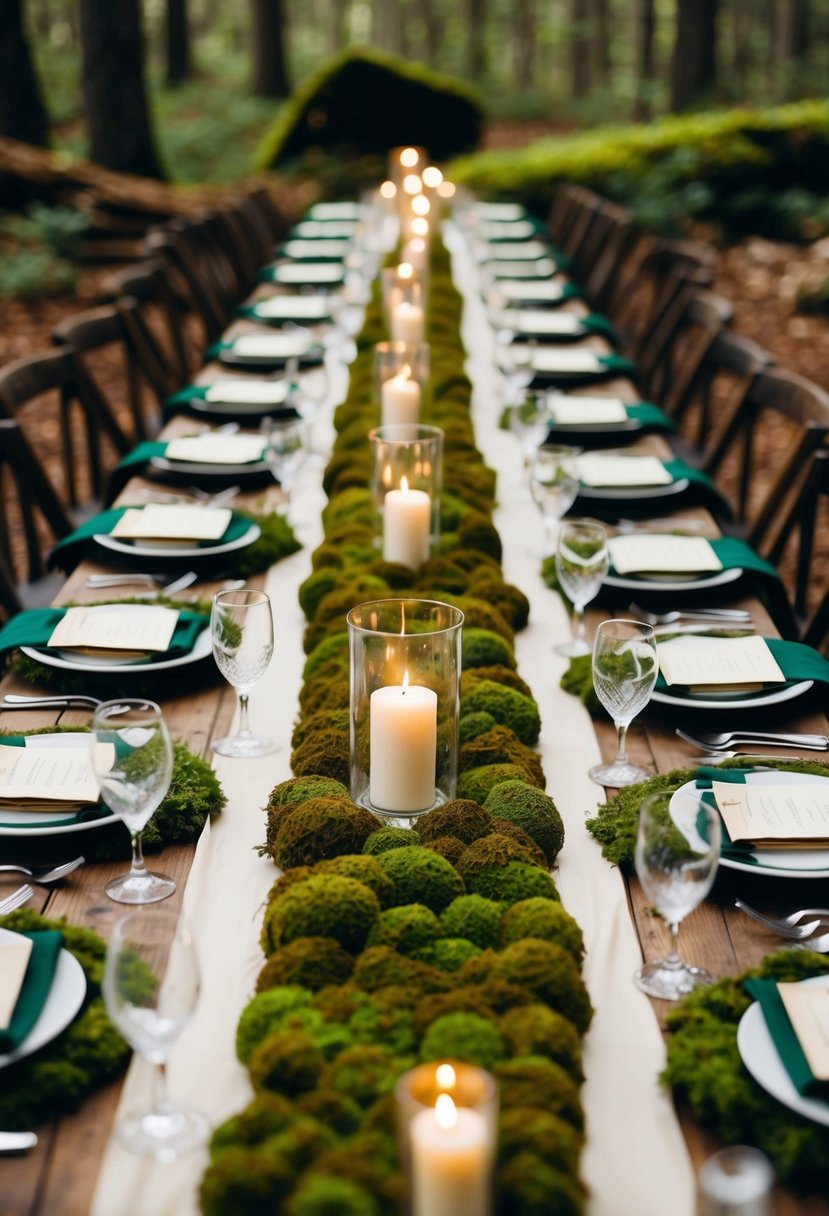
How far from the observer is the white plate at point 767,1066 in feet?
4.13

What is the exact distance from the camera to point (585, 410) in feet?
12.3

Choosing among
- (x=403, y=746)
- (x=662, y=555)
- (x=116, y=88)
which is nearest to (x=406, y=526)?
(x=662, y=555)

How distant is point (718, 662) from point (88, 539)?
4.08 feet

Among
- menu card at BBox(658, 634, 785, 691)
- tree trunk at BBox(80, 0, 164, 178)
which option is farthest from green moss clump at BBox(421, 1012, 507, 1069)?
tree trunk at BBox(80, 0, 164, 178)

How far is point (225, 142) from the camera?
20.6 m

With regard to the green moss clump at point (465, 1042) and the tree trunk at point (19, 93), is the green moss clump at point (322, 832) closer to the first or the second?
the green moss clump at point (465, 1042)

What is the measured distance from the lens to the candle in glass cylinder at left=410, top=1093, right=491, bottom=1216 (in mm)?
954

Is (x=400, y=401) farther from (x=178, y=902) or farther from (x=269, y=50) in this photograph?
(x=269, y=50)

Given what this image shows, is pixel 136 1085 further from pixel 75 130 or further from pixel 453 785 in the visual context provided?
pixel 75 130

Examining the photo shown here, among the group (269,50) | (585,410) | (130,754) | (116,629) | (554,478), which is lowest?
(269,50)

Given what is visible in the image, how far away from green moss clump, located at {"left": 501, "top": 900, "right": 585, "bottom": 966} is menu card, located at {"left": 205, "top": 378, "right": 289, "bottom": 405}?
2537mm

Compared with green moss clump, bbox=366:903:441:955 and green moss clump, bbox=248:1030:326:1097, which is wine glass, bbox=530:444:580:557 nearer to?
green moss clump, bbox=366:903:441:955

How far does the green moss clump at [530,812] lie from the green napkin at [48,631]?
2.39ft

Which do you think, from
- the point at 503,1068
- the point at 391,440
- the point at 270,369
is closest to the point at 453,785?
the point at 503,1068
